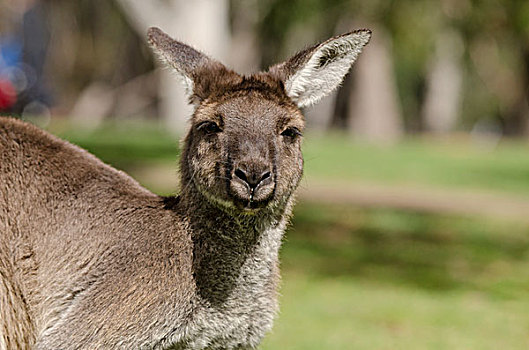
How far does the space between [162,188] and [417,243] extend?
3598mm

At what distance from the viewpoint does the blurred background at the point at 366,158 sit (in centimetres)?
821

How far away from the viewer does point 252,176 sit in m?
4.53

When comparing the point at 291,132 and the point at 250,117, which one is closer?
the point at 250,117

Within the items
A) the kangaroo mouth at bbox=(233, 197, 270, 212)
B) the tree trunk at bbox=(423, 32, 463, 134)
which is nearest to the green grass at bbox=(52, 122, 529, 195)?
the kangaroo mouth at bbox=(233, 197, 270, 212)

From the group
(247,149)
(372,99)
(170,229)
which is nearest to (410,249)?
(170,229)

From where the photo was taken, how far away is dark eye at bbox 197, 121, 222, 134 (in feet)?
15.9

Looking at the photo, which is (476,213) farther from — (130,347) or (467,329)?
(130,347)

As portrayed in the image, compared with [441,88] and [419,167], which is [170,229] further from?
[441,88]

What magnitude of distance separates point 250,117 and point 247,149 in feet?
0.78

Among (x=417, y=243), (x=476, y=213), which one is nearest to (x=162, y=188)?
(x=417, y=243)

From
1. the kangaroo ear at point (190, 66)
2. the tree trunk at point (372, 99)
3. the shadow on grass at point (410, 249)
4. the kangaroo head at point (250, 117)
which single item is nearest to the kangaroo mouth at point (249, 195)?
the kangaroo head at point (250, 117)

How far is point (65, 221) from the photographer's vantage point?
4.93 meters

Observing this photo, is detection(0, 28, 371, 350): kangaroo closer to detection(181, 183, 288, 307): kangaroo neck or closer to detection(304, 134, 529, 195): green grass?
detection(181, 183, 288, 307): kangaroo neck

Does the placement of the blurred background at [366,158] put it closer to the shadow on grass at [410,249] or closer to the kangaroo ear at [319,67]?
the shadow on grass at [410,249]
